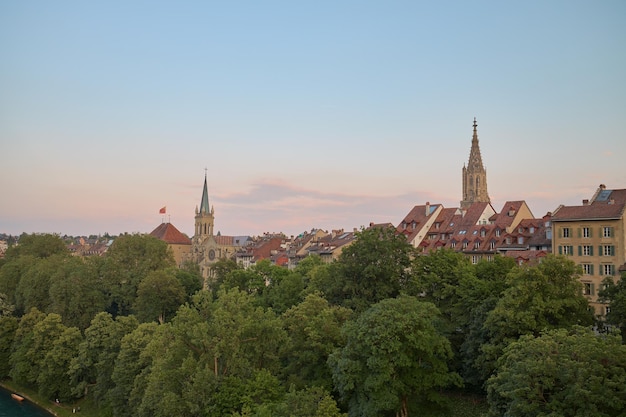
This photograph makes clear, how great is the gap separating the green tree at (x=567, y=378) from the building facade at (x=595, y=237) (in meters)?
24.7

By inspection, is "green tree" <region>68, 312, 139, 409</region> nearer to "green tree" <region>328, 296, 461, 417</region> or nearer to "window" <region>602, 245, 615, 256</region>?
"green tree" <region>328, 296, 461, 417</region>

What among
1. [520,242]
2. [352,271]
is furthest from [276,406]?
[520,242]

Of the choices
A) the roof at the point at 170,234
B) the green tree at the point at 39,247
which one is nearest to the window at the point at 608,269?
the green tree at the point at 39,247

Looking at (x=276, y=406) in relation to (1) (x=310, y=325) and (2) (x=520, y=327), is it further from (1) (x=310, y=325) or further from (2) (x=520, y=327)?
(2) (x=520, y=327)

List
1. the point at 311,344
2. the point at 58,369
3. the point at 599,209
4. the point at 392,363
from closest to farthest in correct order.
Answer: the point at 392,363 < the point at 311,344 < the point at 599,209 < the point at 58,369

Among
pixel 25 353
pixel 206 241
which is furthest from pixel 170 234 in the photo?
pixel 25 353

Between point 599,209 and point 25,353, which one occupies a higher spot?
point 599,209

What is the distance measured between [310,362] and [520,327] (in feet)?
47.9

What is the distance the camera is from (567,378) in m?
27.1

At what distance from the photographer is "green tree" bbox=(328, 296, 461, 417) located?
122 ft

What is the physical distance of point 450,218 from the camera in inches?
Answer: 3214

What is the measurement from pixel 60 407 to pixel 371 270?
36.9 m

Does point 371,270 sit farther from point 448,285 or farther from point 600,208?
point 600,208

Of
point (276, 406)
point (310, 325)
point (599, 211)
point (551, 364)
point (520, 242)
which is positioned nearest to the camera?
point (551, 364)
